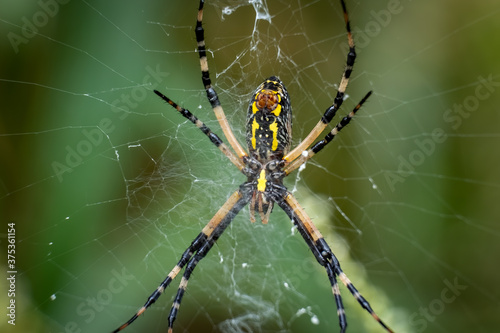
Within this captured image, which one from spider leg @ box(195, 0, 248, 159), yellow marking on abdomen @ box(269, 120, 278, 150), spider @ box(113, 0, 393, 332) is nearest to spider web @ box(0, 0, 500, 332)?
spider @ box(113, 0, 393, 332)

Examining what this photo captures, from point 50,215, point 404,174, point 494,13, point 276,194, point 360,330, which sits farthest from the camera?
point 404,174

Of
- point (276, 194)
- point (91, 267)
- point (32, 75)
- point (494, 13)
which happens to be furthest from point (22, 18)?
point (494, 13)

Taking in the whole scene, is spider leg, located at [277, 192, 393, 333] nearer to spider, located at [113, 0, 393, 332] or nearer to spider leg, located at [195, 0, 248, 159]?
spider, located at [113, 0, 393, 332]

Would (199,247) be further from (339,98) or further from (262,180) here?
(339,98)

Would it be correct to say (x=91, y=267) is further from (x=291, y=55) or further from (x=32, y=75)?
(x=291, y=55)
